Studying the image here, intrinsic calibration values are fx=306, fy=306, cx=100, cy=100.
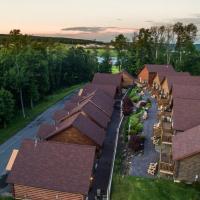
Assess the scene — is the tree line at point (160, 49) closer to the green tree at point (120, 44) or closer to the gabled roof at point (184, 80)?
the green tree at point (120, 44)

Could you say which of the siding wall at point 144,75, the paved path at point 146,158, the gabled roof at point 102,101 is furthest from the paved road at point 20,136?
the siding wall at point 144,75

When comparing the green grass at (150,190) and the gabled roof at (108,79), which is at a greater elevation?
the gabled roof at (108,79)

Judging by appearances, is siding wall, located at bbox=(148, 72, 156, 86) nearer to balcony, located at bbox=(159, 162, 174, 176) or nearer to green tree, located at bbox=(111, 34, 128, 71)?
green tree, located at bbox=(111, 34, 128, 71)

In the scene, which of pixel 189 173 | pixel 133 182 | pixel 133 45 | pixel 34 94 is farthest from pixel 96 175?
pixel 133 45

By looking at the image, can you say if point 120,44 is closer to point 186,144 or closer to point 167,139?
point 167,139

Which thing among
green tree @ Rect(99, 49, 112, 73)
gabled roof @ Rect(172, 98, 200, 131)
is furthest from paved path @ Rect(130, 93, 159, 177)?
green tree @ Rect(99, 49, 112, 73)

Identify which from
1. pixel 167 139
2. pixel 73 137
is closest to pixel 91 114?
pixel 73 137
